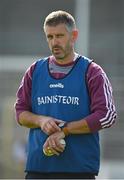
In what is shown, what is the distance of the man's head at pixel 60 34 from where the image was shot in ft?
15.2

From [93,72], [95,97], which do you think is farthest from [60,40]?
[95,97]

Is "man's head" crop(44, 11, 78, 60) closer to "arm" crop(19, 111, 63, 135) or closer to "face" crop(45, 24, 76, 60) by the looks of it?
"face" crop(45, 24, 76, 60)

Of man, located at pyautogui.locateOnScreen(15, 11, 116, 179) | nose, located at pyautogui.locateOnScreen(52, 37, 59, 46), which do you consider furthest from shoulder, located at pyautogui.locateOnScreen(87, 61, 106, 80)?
nose, located at pyautogui.locateOnScreen(52, 37, 59, 46)

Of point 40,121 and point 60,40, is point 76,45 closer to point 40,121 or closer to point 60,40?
point 60,40

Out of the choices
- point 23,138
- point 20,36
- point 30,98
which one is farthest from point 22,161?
point 30,98

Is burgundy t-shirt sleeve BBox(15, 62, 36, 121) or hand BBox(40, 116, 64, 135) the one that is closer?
hand BBox(40, 116, 64, 135)

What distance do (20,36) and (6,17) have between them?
0.28m

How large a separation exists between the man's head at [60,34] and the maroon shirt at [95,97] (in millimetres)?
75

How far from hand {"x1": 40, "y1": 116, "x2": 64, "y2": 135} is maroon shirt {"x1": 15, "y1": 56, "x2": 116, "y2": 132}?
0.49 feet

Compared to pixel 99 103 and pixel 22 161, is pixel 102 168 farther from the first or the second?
pixel 99 103

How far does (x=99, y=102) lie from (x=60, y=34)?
0.40m

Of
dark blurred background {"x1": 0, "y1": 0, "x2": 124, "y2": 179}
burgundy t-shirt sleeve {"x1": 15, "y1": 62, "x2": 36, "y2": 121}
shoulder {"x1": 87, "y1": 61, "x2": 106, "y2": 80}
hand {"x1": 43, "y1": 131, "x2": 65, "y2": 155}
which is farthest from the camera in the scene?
dark blurred background {"x1": 0, "y1": 0, "x2": 124, "y2": 179}

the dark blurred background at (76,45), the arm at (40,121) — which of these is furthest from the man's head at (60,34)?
the dark blurred background at (76,45)

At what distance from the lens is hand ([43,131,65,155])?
14.8 ft
